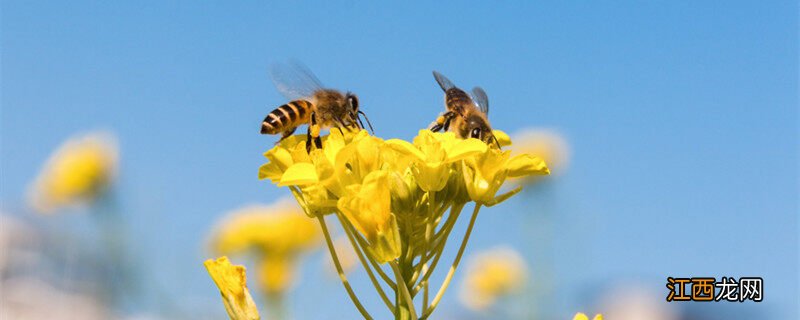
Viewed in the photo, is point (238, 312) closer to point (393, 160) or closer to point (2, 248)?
point (393, 160)

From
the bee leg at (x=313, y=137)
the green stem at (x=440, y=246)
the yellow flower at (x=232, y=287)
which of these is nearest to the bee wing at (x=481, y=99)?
the bee leg at (x=313, y=137)

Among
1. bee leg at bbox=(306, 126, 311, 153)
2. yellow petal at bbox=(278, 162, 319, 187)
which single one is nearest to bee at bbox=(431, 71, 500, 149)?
bee leg at bbox=(306, 126, 311, 153)

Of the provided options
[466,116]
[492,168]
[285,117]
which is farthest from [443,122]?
[492,168]

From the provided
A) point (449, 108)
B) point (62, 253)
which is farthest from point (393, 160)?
point (62, 253)

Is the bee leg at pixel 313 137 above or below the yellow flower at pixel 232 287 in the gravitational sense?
above

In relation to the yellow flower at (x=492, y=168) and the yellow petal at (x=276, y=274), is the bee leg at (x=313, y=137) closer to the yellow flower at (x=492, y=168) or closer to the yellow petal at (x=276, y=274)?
the yellow flower at (x=492, y=168)

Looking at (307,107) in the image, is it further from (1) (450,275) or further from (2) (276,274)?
(2) (276,274)
